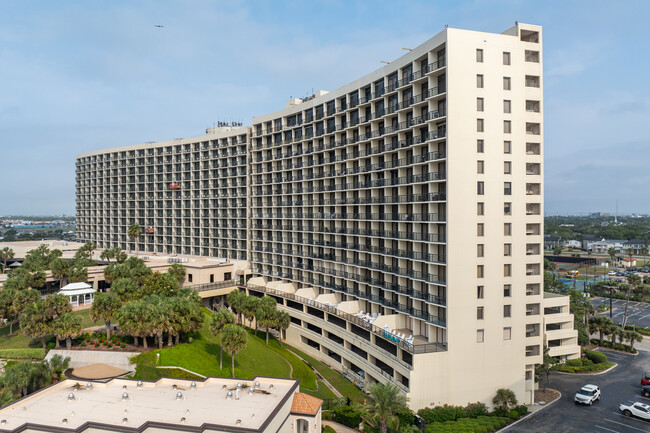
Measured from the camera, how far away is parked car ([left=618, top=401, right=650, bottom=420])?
4922cm

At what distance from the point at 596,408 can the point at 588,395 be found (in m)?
1.62

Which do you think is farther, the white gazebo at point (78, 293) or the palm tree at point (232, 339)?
the white gazebo at point (78, 293)

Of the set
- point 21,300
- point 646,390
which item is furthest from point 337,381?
point 21,300

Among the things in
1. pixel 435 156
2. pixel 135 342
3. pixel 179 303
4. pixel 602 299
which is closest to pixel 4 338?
pixel 135 342

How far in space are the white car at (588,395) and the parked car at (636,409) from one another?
3158 mm

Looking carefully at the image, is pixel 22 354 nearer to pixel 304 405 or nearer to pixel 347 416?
pixel 304 405

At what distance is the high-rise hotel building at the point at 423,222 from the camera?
5166cm

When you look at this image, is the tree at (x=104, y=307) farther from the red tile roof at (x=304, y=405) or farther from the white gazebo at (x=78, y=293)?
the red tile roof at (x=304, y=405)

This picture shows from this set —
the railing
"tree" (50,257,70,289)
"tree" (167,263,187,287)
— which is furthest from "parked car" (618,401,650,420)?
"tree" (50,257,70,289)

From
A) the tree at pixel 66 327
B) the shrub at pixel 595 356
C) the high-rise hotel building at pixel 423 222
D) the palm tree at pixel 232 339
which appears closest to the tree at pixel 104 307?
the tree at pixel 66 327

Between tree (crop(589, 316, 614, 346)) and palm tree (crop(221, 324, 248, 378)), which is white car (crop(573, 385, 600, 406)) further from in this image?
palm tree (crop(221, 324, 248, 378))

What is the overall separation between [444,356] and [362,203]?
96.6 feet

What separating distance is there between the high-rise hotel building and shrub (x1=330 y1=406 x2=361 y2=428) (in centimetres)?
764

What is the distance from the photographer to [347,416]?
152 ft
